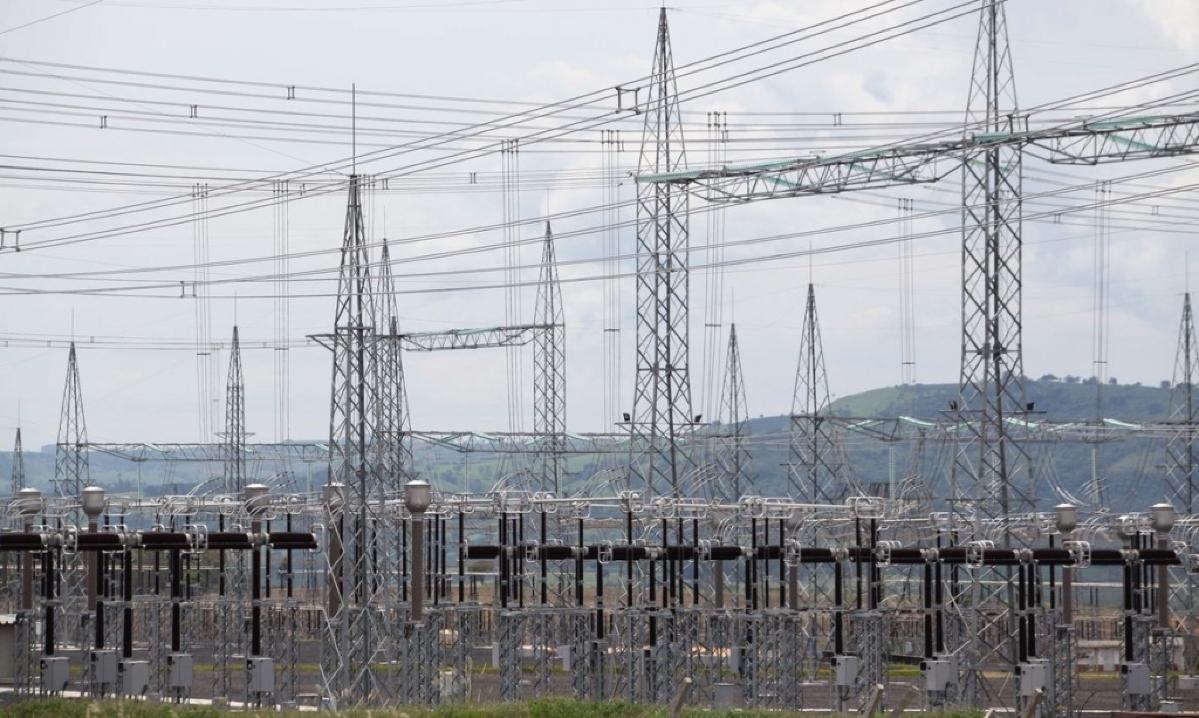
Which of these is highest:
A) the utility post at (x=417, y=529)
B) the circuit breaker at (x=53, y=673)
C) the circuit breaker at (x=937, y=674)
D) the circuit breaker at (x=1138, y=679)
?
the utility post at (x=417, y=529)

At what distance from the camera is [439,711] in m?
22.3

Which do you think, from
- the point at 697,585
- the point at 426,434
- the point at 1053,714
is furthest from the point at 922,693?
the point at 426,434

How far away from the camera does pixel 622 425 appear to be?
34.1m

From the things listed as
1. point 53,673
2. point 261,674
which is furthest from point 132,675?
point 261,674

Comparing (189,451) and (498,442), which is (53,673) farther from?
(189,451)

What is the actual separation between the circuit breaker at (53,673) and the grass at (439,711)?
8.19ft

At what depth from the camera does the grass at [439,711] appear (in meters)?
22.1

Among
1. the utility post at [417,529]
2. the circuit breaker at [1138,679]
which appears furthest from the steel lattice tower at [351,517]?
the circuit breaker at [1138,679]

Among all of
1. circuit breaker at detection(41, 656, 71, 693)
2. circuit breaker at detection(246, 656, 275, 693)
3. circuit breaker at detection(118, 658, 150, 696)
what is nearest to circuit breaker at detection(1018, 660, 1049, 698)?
circuit breaker at detection(246, 656, 275, 693)

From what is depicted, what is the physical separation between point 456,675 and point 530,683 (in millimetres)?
3843

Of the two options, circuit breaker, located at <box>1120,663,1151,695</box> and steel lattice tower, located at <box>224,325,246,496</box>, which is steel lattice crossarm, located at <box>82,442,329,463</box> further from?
circuit breaker, located at <box>1120,663,1151,695</box>

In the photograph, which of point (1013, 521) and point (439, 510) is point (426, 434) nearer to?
point (439, 510)

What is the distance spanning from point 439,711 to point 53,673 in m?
8.13

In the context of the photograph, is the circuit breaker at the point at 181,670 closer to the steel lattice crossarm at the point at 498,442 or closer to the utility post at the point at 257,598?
the utility post at the point at 257,598
